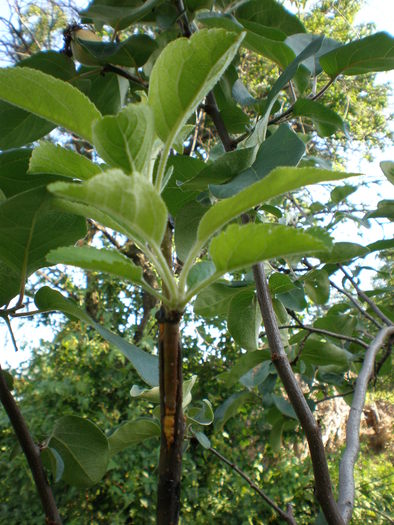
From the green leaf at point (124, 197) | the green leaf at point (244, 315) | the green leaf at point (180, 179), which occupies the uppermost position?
the green leaf at point (180, 179)

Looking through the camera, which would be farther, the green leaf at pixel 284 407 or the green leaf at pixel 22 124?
the green leaf at pixel 284 407

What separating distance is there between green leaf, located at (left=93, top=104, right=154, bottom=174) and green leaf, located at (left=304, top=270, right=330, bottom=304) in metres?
0.50

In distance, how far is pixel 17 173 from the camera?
0.36m

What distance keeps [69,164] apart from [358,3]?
5.02 metres

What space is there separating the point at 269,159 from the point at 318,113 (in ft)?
0.57

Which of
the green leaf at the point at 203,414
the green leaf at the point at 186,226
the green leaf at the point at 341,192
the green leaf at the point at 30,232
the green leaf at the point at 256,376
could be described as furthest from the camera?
the green leaf at the point at 341,192

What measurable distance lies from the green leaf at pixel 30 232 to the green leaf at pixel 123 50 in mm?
212

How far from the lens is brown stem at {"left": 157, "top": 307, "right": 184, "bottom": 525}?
0.70 feet

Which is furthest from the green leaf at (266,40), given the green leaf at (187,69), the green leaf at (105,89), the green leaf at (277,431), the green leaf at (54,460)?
the green leaf at (277,431)

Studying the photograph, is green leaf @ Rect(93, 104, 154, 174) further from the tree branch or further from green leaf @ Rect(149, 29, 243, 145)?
the tree branch

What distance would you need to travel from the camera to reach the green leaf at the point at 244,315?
21.7 inches

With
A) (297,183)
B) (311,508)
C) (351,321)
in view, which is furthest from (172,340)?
Answer: (311,508)

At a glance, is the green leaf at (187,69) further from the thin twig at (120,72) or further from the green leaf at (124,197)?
the thin twig at (120,72)

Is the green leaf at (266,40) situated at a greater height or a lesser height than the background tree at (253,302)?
greater
